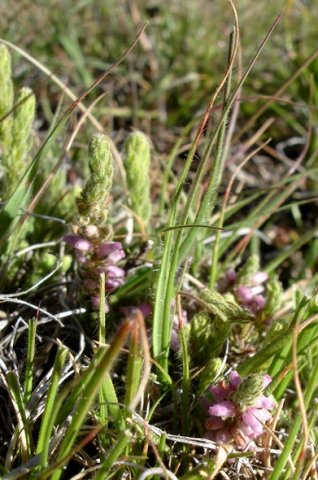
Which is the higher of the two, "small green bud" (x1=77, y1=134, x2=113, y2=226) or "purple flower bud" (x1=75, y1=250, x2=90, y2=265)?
"small green bud" (x1=77, y1=134, x2=113, y2=226)

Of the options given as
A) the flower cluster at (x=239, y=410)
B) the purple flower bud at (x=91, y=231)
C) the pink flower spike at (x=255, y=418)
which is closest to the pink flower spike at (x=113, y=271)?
the purple flower bud at (x=91, y=231)

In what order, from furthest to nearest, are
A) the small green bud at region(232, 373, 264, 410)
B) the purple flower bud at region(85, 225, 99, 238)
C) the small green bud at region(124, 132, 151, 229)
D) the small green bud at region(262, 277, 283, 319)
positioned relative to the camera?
the small green bud at region(124, 132, 151, 229) < the small green bud at region(262, 277, 283, 319) < the purple flower bud at region(85, 225, 99, 238) < the small green bud at region(232, 373, 264, 410)

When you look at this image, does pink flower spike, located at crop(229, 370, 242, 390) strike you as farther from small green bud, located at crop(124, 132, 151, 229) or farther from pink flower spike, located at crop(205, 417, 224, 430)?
small green bud, located at crop(124, 132, 151, 229)

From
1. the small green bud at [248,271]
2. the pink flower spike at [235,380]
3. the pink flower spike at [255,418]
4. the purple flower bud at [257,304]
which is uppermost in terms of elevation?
the small green bud at [248,271]

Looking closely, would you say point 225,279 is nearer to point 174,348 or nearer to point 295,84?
point 174,348

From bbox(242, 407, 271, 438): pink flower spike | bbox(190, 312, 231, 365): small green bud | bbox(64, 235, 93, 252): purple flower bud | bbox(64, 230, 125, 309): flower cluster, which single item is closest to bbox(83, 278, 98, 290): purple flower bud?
bbox(64, 230, 125, 309): flower cluster

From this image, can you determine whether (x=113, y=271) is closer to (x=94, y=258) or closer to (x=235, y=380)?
(x=94, y=258)

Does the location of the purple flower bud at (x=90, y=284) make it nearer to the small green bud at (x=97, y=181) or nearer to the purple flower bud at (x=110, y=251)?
the purple flower bud at (x=110, y=251)
